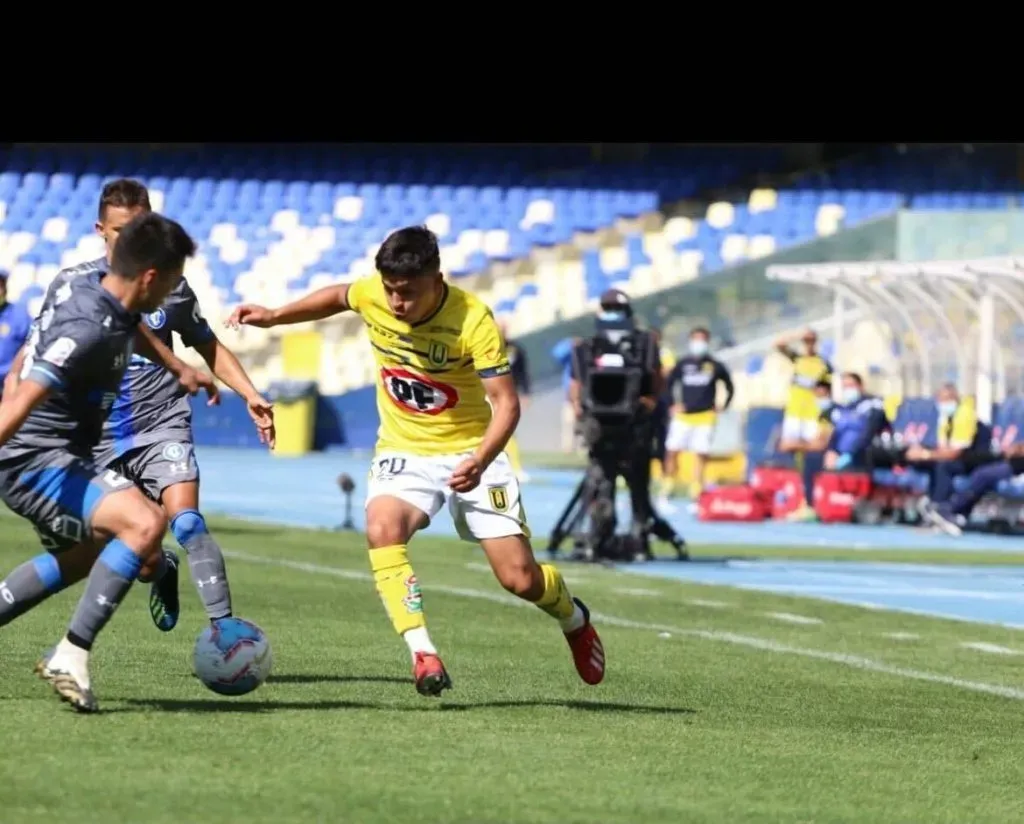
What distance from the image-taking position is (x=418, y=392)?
8.59 metres

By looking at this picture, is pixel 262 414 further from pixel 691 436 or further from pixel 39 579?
pixel 691 436

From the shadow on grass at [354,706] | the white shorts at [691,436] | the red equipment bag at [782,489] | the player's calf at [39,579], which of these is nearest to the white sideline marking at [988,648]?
the shadow on grass at [354,706]

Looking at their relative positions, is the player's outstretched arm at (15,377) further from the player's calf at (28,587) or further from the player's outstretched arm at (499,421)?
the player's outstretched arm at (499,421)

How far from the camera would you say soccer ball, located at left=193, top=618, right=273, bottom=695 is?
7.75 meters

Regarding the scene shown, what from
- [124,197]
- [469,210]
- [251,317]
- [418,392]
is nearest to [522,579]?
[418,392]

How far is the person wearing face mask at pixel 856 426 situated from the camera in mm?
25953

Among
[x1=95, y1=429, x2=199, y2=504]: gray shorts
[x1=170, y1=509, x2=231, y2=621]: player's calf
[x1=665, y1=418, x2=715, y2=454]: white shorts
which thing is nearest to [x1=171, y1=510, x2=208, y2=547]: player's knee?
[x1=170, y1=509, x2=231, y2=621]: player's calf

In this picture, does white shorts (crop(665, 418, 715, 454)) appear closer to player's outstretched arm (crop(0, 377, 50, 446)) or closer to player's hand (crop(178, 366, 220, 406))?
player's hand (crop(178, 366, 220, 406))

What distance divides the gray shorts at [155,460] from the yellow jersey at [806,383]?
19.5 meters

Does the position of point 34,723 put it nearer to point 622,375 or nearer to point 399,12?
point 622,375

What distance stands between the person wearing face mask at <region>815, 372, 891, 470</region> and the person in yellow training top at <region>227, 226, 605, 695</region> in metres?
17.6

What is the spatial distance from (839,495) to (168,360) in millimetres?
19009

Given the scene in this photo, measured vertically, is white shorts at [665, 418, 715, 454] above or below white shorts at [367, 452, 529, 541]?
above

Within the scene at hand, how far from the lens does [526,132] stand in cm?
2441
